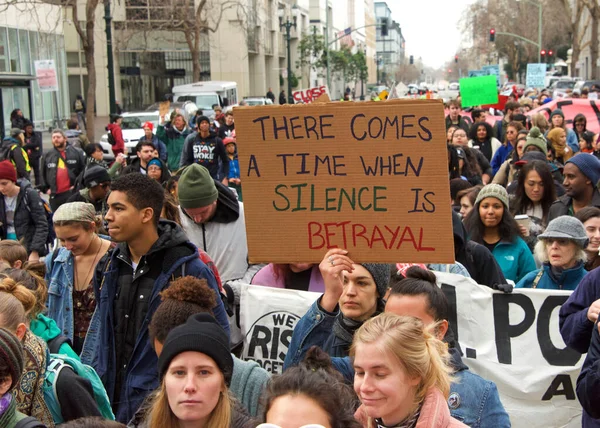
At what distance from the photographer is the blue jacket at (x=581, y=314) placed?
151 inches

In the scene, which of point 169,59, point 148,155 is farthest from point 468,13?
point 148,155

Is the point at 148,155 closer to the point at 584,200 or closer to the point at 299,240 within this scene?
the point at 584,200

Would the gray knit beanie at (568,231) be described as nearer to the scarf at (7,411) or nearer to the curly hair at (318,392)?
the curly hair at (318,392)

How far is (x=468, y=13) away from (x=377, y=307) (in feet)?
304

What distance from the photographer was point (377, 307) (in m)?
4.08

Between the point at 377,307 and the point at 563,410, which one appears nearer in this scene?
the point at 377,307

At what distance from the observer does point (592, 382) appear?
11.2ft

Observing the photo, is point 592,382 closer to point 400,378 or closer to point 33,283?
point 400,378

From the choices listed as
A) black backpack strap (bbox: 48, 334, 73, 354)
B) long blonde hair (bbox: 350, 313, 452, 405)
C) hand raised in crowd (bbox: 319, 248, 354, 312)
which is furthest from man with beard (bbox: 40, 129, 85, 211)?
long blonde hair (bbox: 350, 313, 452, 405)

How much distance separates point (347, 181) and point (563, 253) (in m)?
2.19

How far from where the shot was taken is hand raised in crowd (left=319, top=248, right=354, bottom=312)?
3.83 meters

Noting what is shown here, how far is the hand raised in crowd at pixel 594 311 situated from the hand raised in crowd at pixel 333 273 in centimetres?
103

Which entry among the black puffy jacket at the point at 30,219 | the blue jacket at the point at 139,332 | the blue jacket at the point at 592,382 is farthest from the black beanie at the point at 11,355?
the black puffy jacket at the point at 30,219

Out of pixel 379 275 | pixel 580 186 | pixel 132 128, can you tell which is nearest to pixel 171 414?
pixel 379 275
